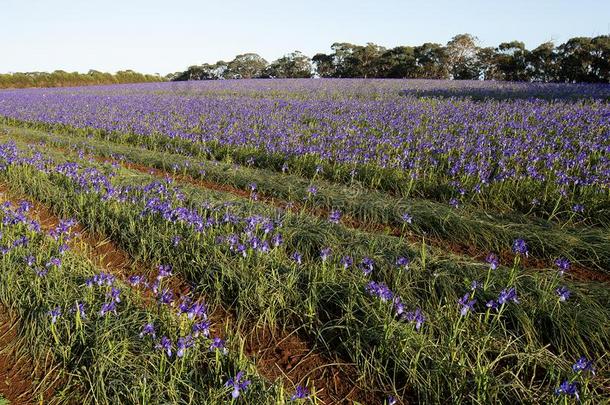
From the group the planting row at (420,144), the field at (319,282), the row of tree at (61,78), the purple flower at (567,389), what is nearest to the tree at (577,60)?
the planting row at (420,144)

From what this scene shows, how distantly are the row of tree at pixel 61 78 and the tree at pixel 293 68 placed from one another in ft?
70.7

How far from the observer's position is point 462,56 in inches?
1981

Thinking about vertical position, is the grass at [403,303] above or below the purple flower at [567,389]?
below

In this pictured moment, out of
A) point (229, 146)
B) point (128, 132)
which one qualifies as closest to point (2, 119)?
point (128, 132)

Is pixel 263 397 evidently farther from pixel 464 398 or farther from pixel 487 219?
pixel 487 219

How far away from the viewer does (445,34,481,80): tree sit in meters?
49.2

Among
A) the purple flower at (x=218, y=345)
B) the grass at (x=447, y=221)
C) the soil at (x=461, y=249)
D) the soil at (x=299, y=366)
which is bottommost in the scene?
the soil at (x=299, y=366)

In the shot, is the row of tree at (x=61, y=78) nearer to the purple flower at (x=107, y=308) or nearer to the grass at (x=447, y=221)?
the grass at (x=447, y=221)

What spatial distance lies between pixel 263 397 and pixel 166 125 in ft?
40.6

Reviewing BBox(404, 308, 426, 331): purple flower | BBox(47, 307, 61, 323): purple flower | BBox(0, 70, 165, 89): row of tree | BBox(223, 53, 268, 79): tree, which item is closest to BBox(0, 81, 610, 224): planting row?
BBox(404, 308, 426, 331): purple flower

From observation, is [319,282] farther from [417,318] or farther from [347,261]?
[417,318]

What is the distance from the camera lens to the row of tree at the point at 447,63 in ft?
118

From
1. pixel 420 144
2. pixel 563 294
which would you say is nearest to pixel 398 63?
pixel 420 144

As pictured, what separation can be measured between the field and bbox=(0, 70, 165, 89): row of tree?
59.0 m
